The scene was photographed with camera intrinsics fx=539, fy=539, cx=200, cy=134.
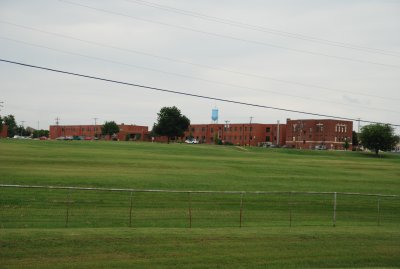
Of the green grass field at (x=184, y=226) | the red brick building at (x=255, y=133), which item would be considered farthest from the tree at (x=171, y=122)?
the green grass field at (x=184, y=226)

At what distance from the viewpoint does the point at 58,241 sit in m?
16.8

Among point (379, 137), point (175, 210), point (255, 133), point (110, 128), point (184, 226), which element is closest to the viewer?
point (184, 226)

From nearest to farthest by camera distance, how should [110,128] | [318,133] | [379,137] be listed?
[379,137]
[318,133]
[110,128]

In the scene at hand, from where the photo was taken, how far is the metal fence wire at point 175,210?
72.9 feet

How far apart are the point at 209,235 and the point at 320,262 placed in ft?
15.1

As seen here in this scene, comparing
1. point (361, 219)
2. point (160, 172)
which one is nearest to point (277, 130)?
point (160, 172)

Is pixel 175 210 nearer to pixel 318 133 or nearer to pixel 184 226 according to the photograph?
pixel 184 226

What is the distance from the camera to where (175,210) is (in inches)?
1004

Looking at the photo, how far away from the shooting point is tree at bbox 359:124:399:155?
392ft

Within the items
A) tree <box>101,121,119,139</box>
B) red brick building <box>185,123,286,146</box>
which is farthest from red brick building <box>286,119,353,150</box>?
tree <box>101,121,119,139</box>

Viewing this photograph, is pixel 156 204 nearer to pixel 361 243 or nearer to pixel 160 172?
pixel 361 243

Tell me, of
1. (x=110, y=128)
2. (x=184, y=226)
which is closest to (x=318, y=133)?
(x=110, y=128)

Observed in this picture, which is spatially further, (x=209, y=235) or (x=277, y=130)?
(x=277, y=130)

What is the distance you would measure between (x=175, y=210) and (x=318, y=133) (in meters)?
150
